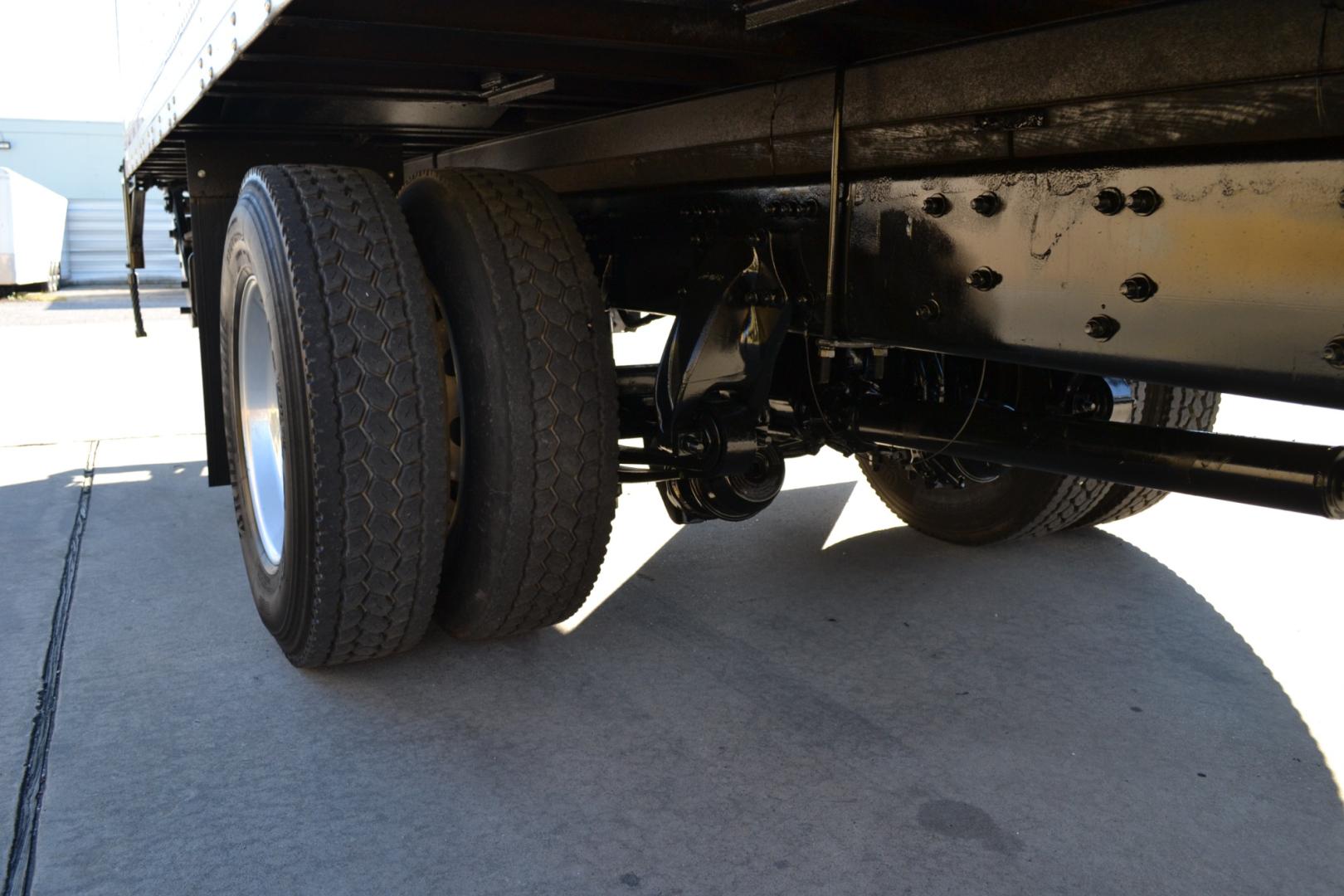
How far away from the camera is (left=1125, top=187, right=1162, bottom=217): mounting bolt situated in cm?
169

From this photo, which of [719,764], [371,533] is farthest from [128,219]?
[719,764]

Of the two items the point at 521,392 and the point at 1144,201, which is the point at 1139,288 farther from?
the point at 521,392

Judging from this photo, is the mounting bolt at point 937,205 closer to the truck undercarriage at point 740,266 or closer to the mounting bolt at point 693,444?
the truck undercarriage at point 740,266

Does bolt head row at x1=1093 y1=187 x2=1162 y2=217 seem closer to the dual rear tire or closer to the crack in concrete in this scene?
the dual rear tire

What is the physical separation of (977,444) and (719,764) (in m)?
0.92

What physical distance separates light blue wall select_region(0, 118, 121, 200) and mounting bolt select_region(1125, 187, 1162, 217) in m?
27.0

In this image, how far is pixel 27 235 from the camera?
56.9ft

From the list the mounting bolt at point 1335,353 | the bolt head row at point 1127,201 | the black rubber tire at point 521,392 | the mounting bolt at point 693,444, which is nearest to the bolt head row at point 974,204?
the bolt head row at point 1127,201

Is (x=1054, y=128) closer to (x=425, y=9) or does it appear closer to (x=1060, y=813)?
(x=425, y=9)

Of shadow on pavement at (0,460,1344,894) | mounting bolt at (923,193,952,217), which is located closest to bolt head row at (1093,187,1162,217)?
mounting bolt at (923,193,952,217)

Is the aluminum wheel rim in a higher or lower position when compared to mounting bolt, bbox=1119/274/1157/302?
lower

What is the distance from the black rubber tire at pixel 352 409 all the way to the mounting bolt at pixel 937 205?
1.09m

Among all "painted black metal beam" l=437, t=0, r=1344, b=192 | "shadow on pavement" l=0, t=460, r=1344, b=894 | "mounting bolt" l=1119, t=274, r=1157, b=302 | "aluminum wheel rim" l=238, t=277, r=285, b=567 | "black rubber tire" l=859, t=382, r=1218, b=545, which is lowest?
"shadow on pavement" l=0, t=460, r=1344, b=894

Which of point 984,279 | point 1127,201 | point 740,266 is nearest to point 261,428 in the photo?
point 740,266
